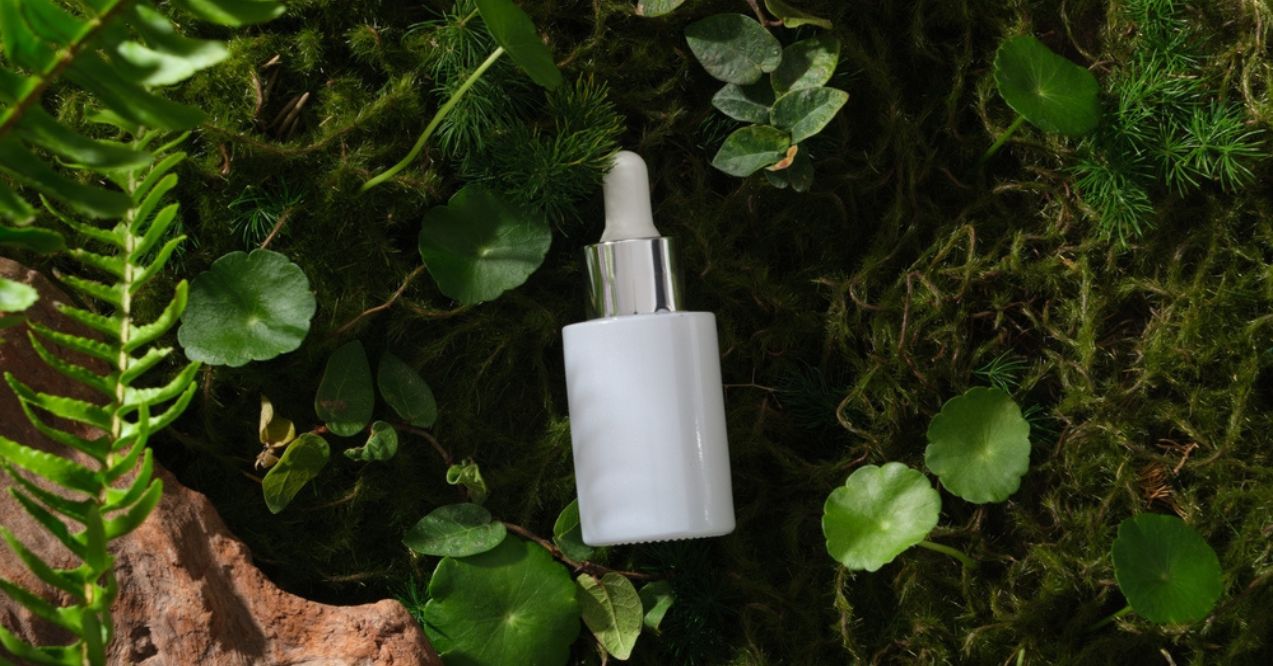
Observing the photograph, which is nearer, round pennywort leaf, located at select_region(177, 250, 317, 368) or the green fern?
the green fern

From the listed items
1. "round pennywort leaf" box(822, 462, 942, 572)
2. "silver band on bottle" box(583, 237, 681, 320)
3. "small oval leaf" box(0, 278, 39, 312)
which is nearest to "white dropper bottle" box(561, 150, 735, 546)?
"silver band on bottle" box(583, 237, 681, 320)

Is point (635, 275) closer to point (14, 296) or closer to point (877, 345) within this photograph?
point (877, 345)

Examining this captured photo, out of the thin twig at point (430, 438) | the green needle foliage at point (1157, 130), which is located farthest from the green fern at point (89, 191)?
the green needle foliage at point (1157, 130)

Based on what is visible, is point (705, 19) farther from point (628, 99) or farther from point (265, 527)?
point (265, 527)

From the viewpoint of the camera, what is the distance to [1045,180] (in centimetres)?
111

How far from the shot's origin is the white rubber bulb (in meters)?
1.02

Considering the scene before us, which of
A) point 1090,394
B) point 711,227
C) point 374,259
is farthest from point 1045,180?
point 374,259

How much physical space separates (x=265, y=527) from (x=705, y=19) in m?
0.61

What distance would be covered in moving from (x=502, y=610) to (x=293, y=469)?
0.74ft

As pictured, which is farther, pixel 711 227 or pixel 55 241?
pixel 711 227

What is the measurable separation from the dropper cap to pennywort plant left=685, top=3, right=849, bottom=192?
9 centimetres

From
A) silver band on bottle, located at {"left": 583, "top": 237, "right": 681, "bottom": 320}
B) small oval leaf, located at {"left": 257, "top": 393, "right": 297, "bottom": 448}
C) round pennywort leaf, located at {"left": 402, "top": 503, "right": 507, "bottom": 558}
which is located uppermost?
silver band on bottle, located at {"left": 583, "top": 237, "right": 681, "bottom": 320}

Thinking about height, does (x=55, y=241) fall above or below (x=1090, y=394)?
above

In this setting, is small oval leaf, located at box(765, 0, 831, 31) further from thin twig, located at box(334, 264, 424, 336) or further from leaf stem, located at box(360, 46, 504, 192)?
thin twig, located at box(334, 264, 424, 336)
